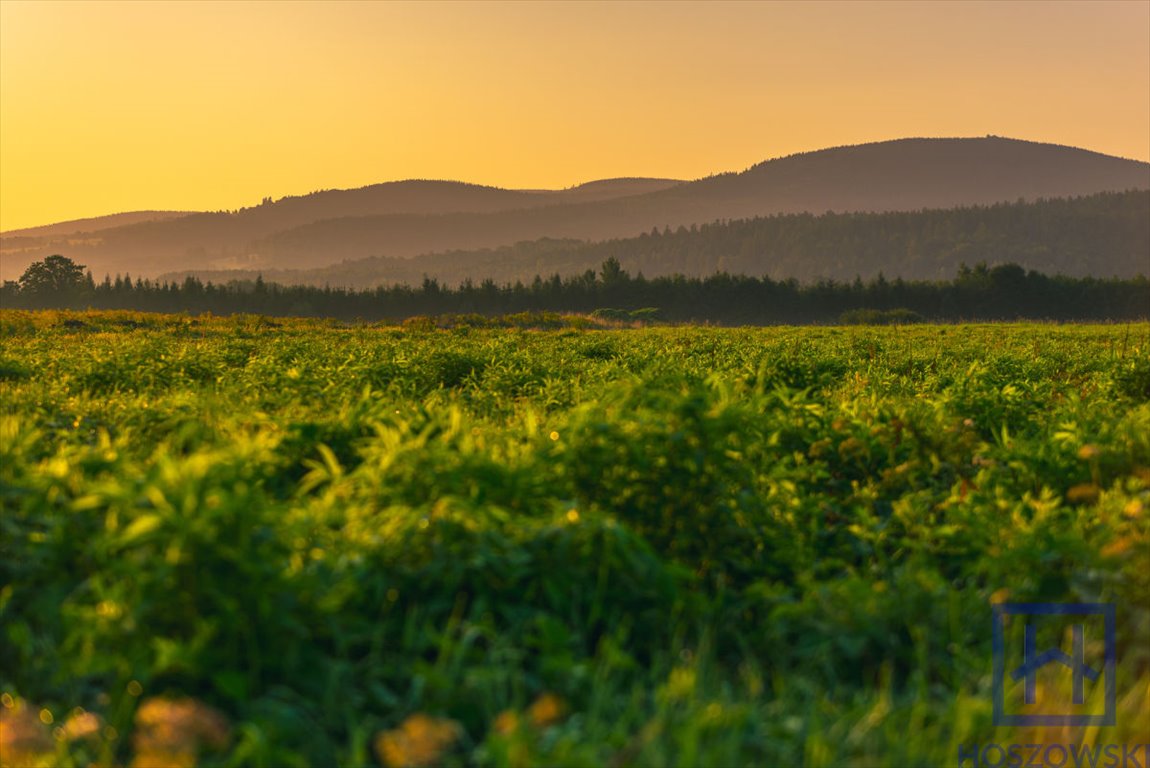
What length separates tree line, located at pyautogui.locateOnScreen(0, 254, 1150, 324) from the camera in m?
117

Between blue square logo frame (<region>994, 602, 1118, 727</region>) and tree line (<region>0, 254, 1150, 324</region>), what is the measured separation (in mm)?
109186

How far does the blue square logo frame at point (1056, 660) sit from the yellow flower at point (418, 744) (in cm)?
231

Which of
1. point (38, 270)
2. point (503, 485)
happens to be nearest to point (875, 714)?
point (503, 485)

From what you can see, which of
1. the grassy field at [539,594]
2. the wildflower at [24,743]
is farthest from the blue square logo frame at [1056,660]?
the wildflower at [24,743]

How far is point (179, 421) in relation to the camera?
7887 millimetres

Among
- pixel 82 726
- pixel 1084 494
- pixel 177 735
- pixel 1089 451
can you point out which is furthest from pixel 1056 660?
pixel 82 726

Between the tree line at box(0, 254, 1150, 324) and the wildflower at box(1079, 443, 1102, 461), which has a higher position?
the tree line at box(0, 254, 1150, 324)

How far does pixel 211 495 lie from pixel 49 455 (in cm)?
365

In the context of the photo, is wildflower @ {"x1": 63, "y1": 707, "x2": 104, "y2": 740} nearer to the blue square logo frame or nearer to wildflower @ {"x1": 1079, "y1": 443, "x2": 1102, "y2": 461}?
the blue square logo frame

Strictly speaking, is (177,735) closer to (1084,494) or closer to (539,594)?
(539,594)

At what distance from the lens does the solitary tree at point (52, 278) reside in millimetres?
132750

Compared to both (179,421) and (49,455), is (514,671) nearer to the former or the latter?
(49,455)

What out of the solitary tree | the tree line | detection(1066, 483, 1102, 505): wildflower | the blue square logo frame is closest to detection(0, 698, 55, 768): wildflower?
the blue square logo frame

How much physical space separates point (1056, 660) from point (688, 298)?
123 metres
